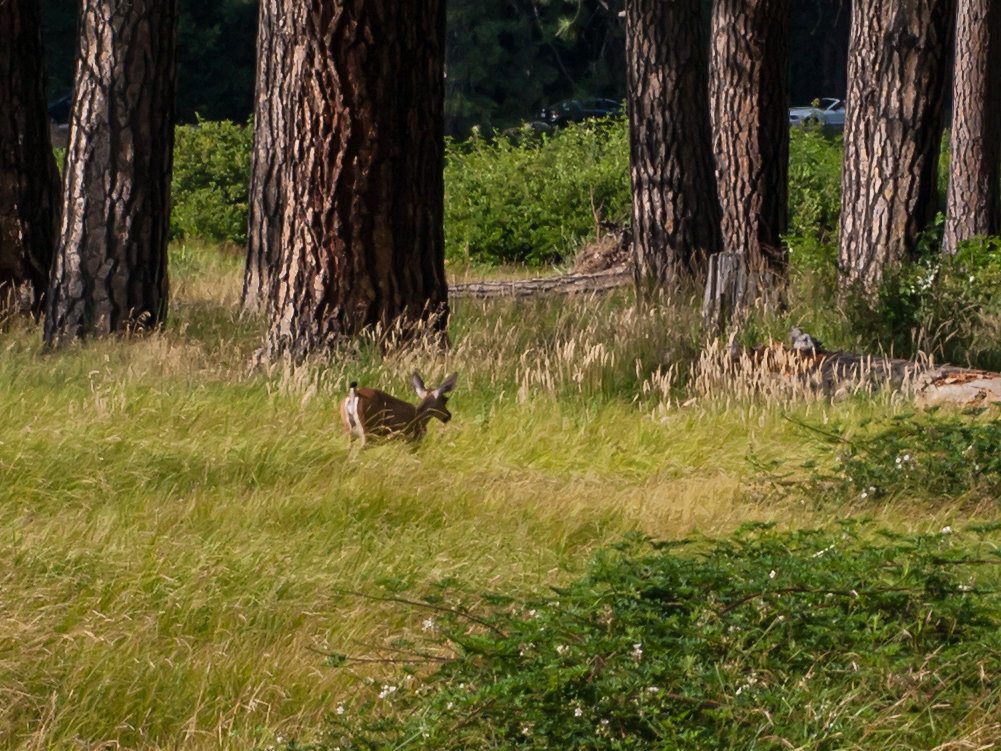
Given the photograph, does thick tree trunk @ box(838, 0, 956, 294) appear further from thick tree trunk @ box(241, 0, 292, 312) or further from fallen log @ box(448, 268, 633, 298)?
thick tree trunk @ box(241, 0, 292, 312)

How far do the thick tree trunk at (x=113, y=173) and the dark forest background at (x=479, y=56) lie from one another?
85.1 feet

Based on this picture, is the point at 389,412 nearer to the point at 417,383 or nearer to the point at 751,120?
the point at 417,383

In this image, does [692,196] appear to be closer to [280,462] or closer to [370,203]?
[370,203]

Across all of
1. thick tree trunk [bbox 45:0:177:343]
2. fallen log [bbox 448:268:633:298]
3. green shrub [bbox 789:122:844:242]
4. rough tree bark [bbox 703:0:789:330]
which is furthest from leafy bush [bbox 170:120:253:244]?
thick tree trunk [bbox 45:0:177:343]

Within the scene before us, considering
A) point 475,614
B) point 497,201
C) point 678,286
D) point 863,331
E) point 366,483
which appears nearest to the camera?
point 475,614

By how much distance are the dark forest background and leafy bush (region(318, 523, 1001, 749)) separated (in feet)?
106

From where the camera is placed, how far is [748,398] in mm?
8438

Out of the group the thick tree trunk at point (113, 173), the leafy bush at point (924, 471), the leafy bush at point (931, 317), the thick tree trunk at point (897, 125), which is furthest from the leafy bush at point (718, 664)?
the thick tree trunk at point (897, 125)

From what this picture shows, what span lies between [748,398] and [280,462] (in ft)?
10.1

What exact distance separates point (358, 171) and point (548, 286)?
19.4 ft

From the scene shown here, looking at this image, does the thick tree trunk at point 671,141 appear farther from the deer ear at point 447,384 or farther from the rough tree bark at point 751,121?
the deer ear at point 447,384

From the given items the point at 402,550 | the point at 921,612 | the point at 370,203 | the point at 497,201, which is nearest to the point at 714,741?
the point at 921,612

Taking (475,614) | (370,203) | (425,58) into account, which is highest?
(425,58)

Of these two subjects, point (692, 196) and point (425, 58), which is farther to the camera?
point (692, 196)
